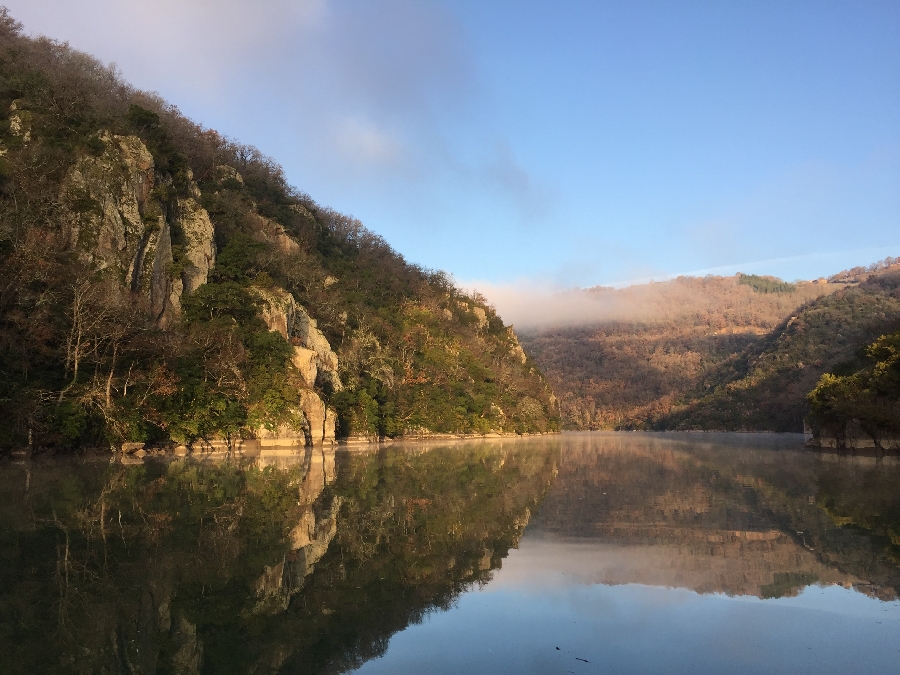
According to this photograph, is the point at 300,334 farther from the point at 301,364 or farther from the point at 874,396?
the point at 874,396

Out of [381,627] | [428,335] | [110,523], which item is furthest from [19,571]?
[428,335]

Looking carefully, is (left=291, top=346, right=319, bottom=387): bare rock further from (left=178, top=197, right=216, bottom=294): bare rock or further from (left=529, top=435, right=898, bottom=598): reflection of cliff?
(left=529, top=435, right=898, bottom=598): reflection of cliff

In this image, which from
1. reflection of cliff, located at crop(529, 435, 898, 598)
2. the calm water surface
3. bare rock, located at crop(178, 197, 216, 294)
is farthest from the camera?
bare rock, located at crop(178, 197, 216, 294)

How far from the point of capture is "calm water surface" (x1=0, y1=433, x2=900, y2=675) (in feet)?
17.7

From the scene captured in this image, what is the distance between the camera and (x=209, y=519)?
11.5 m

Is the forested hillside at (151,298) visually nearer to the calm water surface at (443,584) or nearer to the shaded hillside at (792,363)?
the calm water surface at (443,584)

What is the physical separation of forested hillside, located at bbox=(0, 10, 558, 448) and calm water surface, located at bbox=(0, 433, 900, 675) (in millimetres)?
15274

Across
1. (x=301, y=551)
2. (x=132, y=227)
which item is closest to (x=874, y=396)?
(x=301, y=551)

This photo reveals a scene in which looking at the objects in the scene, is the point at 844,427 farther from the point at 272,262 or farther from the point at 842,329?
the point at 842,329

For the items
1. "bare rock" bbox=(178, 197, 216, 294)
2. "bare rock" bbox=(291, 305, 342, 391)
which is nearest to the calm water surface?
"bare rock" bbox=(178, 197, 216, 294)

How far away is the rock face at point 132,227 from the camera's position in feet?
110

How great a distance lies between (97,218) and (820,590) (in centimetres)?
3590

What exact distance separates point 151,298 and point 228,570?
32.7 meters

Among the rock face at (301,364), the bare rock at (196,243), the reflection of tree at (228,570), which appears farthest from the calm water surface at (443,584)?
the bare rock at (196,243)
